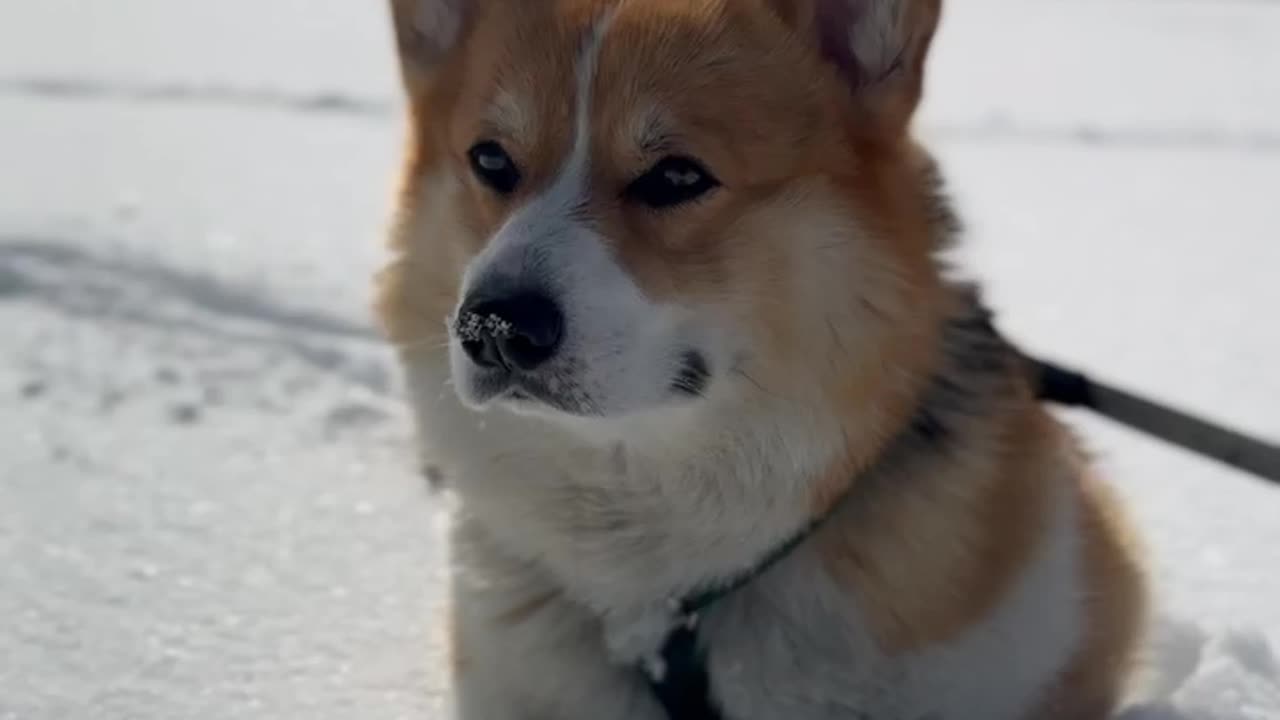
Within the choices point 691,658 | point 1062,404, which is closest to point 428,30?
point 691,658

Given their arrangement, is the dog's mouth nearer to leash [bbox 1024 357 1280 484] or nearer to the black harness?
the black harness

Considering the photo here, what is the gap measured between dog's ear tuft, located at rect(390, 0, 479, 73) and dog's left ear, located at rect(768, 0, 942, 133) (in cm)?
53

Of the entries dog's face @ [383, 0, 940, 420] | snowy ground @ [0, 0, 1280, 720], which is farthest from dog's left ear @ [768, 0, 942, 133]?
snowy ground @ [0, 0, 1280, 720]

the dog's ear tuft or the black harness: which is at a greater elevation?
the dog's ear tuft

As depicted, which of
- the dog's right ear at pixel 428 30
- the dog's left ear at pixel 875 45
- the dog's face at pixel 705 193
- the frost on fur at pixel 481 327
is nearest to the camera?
the frost on fur at pixel 481 327

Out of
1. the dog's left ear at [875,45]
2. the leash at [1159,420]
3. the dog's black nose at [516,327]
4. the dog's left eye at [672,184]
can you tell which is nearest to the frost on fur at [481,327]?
the dog's black nose at [516,327]

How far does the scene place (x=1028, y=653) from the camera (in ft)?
6.61

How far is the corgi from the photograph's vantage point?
1905mm

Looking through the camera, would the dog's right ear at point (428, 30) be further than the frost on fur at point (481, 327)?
Yes

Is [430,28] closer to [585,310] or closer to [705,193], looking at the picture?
[705,193]

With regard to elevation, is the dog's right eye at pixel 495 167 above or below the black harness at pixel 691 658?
above

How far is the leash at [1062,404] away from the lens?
1.97 meters

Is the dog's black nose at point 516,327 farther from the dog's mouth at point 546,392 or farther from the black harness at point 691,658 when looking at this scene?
the black harness at point 691,658

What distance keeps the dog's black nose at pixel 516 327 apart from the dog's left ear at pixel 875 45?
583 mm
